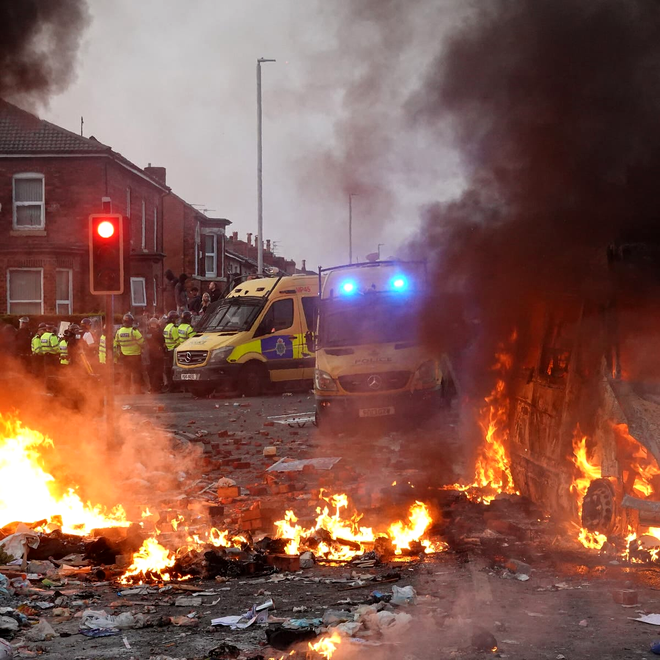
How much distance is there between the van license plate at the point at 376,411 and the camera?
12.3 meters

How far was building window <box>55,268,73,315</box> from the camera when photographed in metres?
29.6

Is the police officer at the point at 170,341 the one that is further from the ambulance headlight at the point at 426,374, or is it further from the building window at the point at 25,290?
the building window at the point at 25,290

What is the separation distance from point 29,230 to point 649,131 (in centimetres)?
2540

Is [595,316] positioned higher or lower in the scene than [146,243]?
lower

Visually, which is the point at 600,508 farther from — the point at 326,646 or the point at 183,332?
the point at 183,332

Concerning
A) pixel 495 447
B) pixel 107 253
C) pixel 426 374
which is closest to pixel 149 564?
pixel 495 447

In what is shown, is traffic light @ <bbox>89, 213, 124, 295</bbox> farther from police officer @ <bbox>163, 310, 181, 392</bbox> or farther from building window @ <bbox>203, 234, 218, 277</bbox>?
building window @ <bbox>203, 234, 218, 277</bbox>

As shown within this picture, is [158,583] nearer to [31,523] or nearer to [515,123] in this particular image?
[31,523]

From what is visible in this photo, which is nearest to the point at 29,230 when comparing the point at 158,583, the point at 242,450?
the point at 242,450

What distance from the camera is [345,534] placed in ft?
22.2

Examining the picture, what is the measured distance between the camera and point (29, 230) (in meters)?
29.8

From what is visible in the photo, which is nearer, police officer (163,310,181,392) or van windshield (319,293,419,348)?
van windshield (319,293,419,348)

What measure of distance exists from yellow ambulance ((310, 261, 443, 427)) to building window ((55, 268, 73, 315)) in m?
19.0

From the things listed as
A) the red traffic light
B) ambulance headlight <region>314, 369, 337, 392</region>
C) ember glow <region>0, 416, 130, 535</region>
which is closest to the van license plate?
ambulance headlight <region>314, 369, 337, 392</region>
